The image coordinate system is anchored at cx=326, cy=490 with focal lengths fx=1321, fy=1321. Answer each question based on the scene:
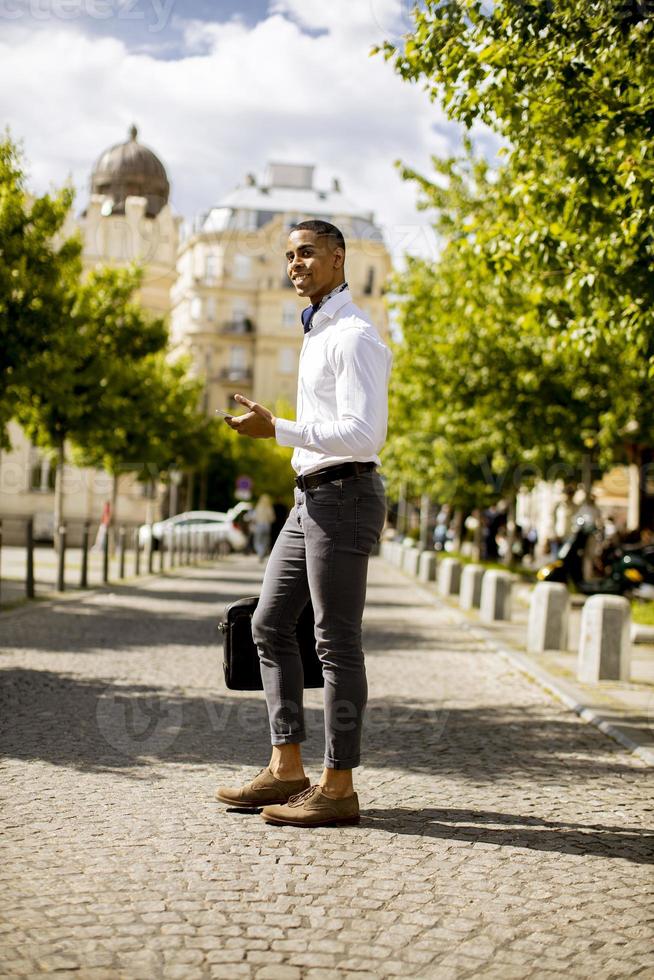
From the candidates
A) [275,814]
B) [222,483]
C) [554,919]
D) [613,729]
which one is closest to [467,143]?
[613,729]

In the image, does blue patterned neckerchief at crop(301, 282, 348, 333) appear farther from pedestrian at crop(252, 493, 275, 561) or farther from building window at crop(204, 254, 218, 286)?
building window at crop(204, 254, 218, 286)

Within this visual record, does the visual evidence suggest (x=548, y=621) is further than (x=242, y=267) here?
No

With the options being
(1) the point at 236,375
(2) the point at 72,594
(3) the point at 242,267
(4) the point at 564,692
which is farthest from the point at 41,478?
→ (4) the point at 564,692

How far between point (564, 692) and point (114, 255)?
5296 centimetres

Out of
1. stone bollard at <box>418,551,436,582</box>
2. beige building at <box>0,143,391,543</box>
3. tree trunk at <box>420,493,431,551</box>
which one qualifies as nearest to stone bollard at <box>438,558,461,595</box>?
stone bollard at <box>418,551,436,582</box>

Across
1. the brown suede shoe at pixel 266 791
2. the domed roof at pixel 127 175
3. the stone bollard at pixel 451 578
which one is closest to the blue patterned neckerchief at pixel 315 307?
the brown suede shoe at pixel 266 791

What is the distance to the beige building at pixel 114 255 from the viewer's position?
53156mm

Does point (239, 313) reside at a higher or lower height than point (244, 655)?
higher

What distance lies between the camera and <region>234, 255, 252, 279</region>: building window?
308 ft

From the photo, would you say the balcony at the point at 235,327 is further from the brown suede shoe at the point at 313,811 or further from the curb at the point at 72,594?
the brown suede shoe at the point at 313,811

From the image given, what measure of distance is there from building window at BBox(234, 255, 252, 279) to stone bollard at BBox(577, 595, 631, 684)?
84677 mm

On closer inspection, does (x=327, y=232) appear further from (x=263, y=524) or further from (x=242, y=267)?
(x=242, y=267)

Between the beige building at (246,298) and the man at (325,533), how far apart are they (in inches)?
3295

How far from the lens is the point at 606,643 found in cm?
1063
